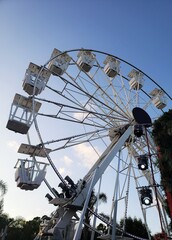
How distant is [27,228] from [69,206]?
2589 cm

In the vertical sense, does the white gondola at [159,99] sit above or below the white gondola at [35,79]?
above

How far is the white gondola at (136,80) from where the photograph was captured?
17.4 m

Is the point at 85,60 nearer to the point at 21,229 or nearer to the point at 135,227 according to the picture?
the point at 135,227

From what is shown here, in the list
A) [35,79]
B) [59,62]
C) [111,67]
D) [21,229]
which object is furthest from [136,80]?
[21,229]

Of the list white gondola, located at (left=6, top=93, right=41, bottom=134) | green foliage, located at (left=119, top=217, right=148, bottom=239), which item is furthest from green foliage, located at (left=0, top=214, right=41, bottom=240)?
white gondola, located at (left=6, top=93, right=41, bottom=134)

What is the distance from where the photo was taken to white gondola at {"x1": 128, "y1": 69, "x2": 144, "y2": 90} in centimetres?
1740

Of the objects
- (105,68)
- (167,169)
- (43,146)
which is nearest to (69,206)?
(43,146)

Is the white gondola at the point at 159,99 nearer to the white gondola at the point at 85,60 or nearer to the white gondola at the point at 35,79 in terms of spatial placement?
the white gondola at the point at 85,60

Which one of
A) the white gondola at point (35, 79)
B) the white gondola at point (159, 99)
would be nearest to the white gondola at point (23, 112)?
the white gondola at point (35, 79)

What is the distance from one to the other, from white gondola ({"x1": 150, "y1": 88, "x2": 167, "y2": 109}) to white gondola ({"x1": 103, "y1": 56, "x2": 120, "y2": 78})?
341 centimetres

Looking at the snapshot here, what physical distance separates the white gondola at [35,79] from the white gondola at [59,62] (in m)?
0.71

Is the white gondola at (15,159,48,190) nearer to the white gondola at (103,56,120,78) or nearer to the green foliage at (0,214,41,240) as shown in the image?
the white gondola at (103,56,120,78)

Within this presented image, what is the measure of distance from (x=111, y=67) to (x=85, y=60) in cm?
191

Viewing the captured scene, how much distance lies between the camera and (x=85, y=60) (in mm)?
15688
